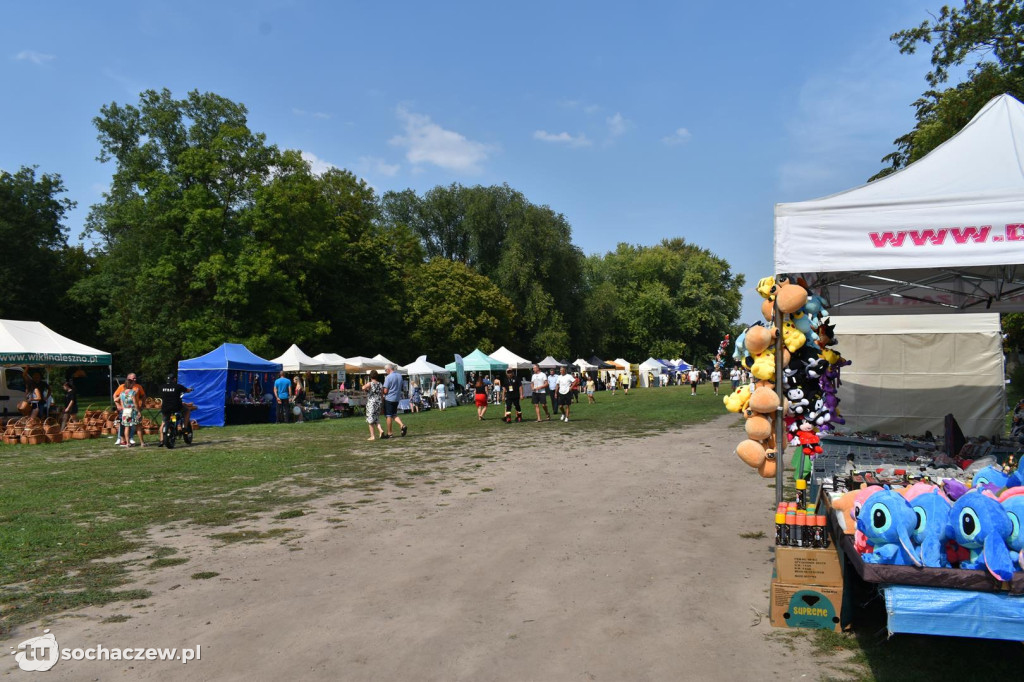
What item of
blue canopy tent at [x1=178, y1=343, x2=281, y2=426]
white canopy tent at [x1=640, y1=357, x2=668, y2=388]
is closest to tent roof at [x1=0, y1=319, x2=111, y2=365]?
blue canopy tent at [x1=178, y1=343, x2=281, y2=426]

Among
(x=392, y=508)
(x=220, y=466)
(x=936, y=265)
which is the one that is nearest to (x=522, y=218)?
(x=220, y=466)

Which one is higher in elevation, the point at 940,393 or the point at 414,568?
the point at 940,393

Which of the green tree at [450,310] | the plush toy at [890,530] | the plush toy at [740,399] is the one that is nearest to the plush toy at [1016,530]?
the plush toy at [890,530]

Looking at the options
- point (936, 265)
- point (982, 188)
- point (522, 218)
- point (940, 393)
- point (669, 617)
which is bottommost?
point (669, 617)

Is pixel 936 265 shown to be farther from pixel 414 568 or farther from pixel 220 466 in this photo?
pixel 220 466

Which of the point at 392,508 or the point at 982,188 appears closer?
the point at 982,188

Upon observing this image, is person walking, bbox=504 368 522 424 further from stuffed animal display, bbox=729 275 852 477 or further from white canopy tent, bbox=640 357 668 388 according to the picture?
white canopy tent, bbox=640 357 668 388

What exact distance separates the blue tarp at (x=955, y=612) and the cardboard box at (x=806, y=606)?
0.79 m

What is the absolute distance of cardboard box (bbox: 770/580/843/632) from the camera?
4321 mm

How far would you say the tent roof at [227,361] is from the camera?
2234cm

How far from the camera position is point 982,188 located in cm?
464

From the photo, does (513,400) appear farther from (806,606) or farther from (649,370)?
(649,370)

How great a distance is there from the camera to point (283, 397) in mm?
23703

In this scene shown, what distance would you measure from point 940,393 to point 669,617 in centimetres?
940
